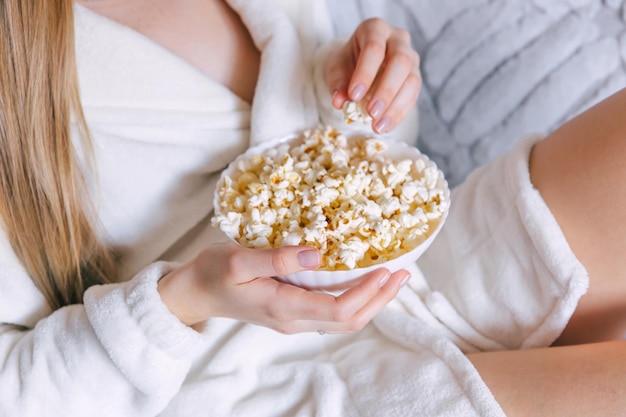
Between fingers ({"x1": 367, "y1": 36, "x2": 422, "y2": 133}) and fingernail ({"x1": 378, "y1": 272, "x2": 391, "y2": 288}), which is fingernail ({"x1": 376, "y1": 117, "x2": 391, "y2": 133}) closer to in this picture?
fingers ({"x1": 367, "y1": 36, "x2": 422, "y2": 133})

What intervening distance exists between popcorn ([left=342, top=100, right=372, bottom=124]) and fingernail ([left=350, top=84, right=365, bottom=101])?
0.01m

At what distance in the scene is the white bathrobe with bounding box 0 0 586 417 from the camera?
844mm

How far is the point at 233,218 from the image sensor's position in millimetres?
795

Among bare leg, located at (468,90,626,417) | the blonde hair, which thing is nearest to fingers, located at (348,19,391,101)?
bare leg, located at (468,90,626,417)

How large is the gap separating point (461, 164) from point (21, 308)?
2.95ft

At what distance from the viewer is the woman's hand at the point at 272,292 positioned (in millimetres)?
700

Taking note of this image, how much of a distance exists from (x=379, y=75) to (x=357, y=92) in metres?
0.09

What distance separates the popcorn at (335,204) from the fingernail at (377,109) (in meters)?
0.04

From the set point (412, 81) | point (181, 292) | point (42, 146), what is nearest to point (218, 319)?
point (181, 292)

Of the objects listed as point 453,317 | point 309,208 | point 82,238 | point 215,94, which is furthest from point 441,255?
point 82,238

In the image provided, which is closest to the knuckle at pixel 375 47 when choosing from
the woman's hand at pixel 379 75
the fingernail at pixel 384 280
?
the woman's hand at pixel 379 75

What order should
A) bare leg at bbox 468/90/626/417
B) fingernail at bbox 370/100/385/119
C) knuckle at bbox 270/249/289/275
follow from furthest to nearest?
fingernail at bbox 370/100/385/119, bare leg at bbox 468/90/626/417, knuckle at bbox 270/249/289/275

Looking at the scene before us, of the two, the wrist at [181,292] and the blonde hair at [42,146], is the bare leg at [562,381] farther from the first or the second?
the blonde hair at [42,146]

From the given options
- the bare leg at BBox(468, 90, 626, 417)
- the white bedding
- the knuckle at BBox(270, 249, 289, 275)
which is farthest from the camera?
the white bedding
